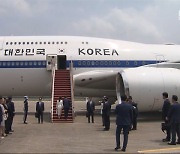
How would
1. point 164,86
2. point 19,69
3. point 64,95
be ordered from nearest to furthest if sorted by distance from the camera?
1. point 164,86
2. point 64,95
3. point 19,69

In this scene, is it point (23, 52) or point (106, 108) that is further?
point (23, 52)

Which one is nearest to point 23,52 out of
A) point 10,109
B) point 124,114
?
point 10,109

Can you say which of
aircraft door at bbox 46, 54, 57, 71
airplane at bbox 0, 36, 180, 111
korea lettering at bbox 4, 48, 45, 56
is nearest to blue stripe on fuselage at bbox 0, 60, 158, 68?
airplane at bbox 0, 36, 180, 111

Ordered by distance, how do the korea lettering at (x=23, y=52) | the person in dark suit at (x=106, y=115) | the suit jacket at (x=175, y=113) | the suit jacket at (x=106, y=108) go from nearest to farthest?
the suit jacket at (x=175, y=113)
the person in dark suit at (x=106, y=115)
the suit jacket at (x=106, y=108)
the korea lettering at (x=23, y=52)

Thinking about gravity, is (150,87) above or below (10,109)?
above

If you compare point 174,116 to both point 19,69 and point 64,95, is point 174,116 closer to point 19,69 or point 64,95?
point 64,95

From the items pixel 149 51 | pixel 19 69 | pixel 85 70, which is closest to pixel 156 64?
pixel 149 51

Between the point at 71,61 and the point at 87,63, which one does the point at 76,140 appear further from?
the point at 71,61

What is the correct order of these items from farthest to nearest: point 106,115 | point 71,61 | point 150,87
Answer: point 71,61 < point 150,87 < point 106,115

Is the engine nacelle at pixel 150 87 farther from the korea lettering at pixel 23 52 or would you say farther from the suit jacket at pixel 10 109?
the suit jacket at pixel 10 109

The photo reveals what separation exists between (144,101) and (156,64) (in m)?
3.43

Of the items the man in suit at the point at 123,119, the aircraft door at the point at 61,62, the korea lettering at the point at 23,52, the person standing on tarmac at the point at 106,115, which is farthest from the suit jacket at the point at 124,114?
the korea lettering at the point at 23,52

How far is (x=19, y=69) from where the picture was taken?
2186 cm

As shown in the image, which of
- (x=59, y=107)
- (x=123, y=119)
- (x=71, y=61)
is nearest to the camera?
(x=123, y=119)
